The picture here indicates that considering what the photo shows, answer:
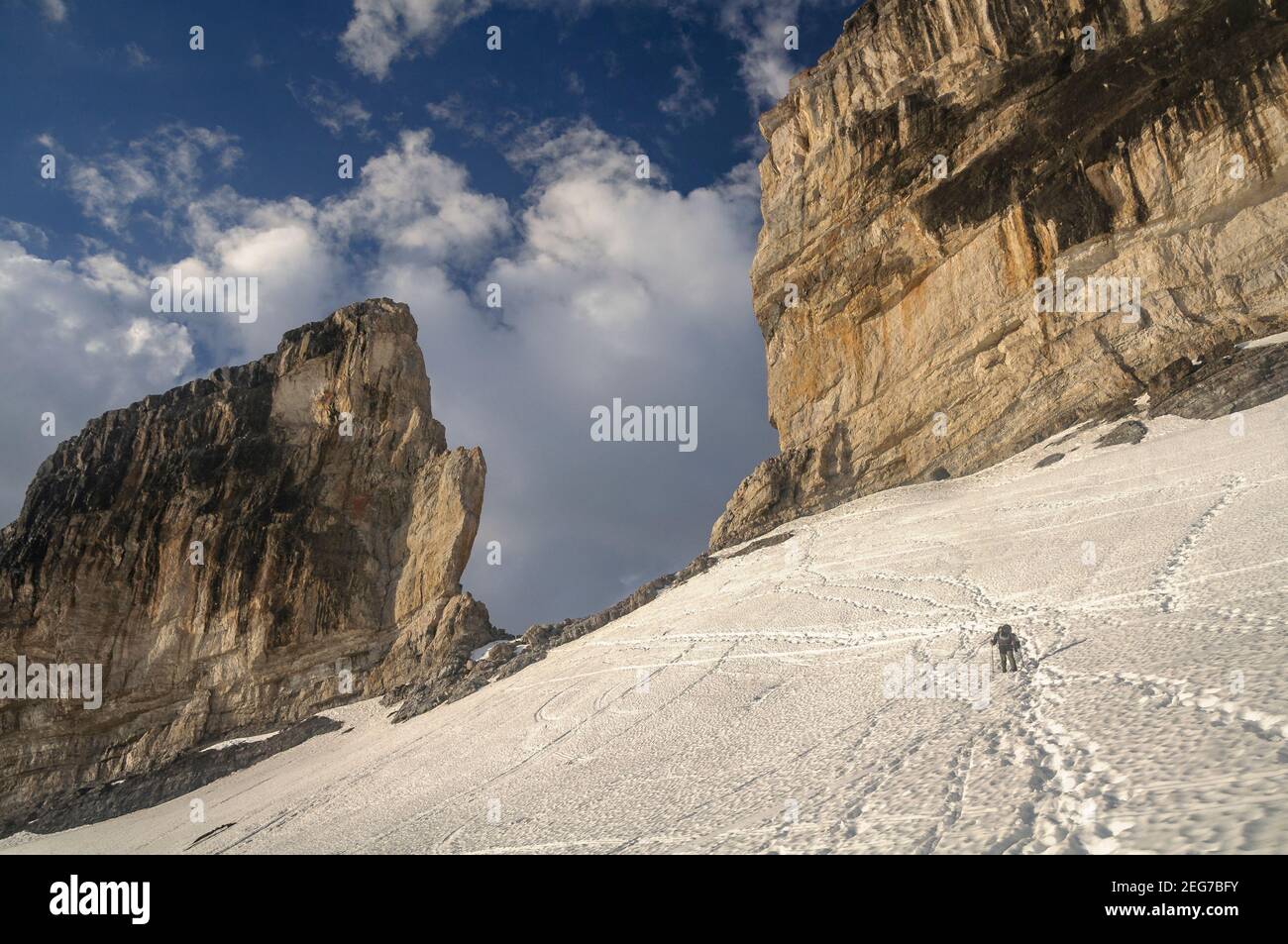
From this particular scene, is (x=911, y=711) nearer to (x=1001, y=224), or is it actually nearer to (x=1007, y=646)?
Answer: (x=1007, y=646)

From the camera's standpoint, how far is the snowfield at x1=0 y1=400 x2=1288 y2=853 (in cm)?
739

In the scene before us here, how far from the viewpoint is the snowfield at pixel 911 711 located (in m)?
7.39

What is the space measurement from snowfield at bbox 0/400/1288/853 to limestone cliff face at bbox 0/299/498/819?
25.5 ft

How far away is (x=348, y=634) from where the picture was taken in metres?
45.0

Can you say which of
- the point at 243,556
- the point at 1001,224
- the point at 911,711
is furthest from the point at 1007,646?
the point at 243,556

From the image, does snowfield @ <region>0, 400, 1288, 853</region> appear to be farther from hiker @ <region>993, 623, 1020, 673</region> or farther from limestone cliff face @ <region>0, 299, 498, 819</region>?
limestone cliff face @ <region>0, 299, 498, 819</region>

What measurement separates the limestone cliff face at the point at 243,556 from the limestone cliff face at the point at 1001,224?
21140 mm

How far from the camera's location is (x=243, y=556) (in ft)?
156

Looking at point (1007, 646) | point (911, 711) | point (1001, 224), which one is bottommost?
point (911, 711)

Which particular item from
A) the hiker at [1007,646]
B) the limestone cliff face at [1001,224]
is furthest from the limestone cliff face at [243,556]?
the hiker at [1007,646]

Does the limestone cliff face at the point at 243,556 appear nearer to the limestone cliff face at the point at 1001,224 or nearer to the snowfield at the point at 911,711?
the snowfield at the point at 911,711

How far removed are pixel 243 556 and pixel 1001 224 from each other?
5159 centimetres
